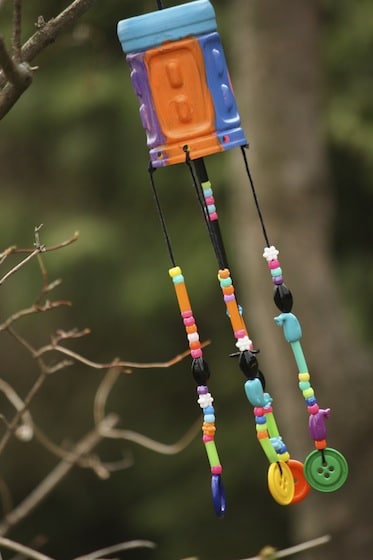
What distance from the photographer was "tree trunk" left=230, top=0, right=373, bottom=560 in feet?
14.3

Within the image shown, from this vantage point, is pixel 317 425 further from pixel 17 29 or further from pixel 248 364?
pixel 17 29

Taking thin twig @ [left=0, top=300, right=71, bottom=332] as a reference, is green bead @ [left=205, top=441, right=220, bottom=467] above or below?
below

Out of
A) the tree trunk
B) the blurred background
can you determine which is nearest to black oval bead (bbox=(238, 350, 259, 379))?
the blurred background

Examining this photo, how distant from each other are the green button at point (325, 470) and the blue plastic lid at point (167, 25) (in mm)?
572

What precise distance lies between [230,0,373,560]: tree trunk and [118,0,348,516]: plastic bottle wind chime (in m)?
2.91

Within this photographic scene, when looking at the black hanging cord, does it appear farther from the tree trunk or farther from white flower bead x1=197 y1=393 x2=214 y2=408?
the tree trunk

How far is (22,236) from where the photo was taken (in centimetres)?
610

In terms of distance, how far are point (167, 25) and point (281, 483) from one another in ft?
2.01

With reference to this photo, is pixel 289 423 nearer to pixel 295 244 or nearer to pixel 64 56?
pixel 295 244

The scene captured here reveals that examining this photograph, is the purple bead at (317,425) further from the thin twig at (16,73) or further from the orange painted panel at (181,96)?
the thin twig at (16,73)

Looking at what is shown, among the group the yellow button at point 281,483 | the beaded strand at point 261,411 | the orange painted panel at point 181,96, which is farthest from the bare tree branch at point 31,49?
the yellow button at point 281,483

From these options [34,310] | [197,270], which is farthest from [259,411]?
[197,270]

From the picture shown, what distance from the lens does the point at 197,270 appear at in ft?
18.3

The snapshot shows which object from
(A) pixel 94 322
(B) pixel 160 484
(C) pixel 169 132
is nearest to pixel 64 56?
(A) pixel 94 322
